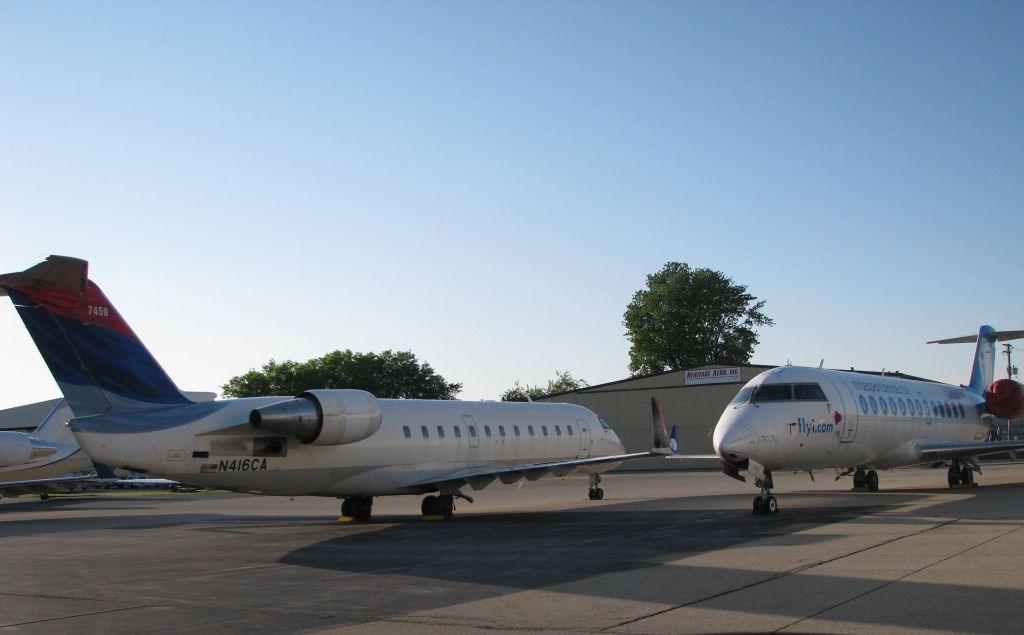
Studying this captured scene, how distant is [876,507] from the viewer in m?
19.0

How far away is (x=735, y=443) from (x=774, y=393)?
6.81 feet

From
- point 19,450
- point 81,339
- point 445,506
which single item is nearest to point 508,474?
point 445,506

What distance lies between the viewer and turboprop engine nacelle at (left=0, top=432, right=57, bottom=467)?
34.2 meters

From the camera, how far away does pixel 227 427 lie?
17734 mm

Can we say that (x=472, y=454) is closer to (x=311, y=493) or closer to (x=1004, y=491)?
(x=311, y=493)

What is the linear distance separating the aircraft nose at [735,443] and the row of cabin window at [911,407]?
4785 millimetres

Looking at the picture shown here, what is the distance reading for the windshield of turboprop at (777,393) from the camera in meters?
19.8

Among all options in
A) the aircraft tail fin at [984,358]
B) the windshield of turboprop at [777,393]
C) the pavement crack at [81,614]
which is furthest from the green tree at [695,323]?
the pavement crack at [81,614]

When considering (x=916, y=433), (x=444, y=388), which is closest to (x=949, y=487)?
(x=916, y=433)

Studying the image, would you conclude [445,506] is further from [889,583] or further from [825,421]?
[889,583]

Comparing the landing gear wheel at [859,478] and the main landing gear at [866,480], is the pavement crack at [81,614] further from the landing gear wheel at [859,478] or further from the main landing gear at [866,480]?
the landing gear wheel at [859,478]

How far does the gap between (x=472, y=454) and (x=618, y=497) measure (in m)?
6.60

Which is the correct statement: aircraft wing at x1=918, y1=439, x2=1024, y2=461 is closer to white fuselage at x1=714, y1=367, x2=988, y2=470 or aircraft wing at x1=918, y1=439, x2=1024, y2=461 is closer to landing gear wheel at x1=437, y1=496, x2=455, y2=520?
white fuselage at x1=714, y1=367, x2=988, y2=470

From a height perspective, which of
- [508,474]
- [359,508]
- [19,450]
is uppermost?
[19,450]
